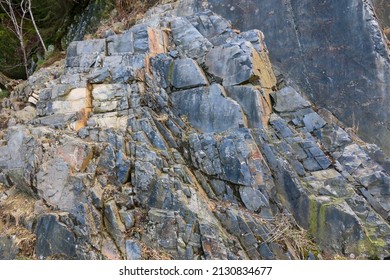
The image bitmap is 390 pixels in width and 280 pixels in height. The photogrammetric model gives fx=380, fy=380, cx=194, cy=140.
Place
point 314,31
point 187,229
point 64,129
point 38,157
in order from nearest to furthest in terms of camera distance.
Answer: point 187,229, point 38,157, point 64,129, point 314,31

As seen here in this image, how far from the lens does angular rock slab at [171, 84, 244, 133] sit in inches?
290

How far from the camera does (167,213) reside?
635 cm

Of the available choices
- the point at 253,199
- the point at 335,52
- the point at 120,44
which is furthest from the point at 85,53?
the point at 335,52

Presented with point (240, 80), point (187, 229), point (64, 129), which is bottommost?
point (187, 229)

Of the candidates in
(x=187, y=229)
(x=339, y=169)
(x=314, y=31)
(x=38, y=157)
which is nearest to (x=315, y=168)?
(x=339, y=169)

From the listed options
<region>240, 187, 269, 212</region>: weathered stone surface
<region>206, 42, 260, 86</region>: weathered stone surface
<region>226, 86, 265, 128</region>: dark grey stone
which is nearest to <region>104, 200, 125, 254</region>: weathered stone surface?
<region>240, 187, 269, 212</region>: weathered stone surface

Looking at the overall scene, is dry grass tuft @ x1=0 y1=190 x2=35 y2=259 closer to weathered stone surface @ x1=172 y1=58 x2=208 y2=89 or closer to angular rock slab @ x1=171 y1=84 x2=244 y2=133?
angular rock slab @ x1=171 y1=84 x2=244 y2=133

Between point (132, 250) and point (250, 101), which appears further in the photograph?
point (250, 101)

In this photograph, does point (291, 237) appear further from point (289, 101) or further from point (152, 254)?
point (289, 101)

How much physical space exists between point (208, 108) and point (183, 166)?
4.51 feet

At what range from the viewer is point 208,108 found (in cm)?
755

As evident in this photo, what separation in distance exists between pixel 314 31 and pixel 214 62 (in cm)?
259

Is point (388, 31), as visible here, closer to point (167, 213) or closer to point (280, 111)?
point (280, 111)

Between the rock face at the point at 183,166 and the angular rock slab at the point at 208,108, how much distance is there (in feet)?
0.07
